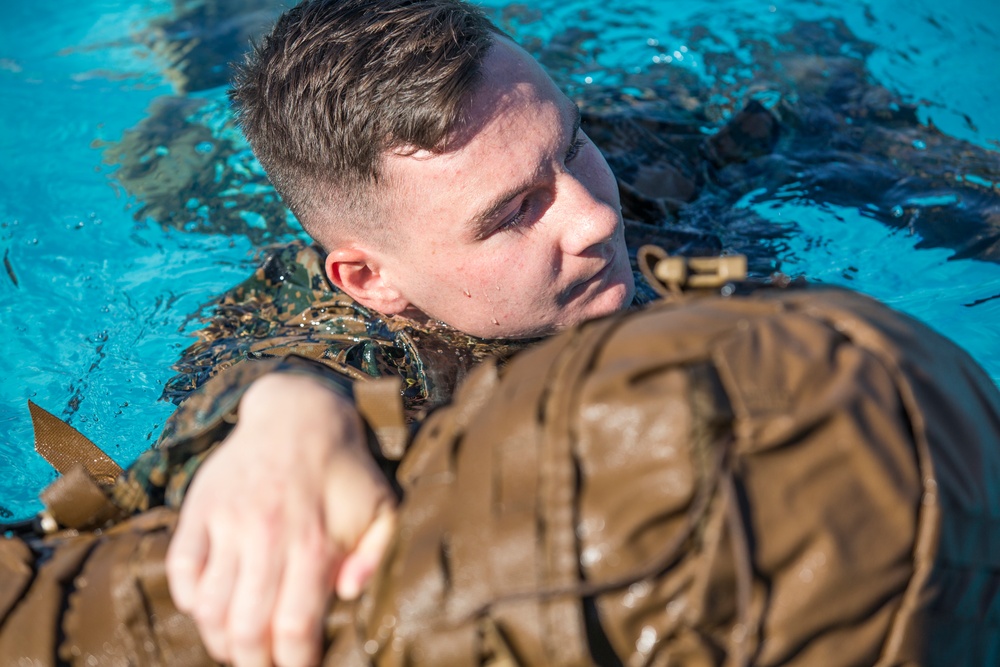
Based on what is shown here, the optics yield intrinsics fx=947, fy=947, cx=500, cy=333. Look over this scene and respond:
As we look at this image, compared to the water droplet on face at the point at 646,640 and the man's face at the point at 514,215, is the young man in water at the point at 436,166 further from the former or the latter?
the water droplet on face at the point at 646,640

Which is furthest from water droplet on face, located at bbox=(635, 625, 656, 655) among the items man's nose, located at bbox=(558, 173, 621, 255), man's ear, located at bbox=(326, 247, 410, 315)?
man's ear, located at bbox=(326, 247, 410, 315)

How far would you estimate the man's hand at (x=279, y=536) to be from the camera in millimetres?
1260

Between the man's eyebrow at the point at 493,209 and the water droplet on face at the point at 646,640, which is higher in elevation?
the water droplet on face at the point at 646,640

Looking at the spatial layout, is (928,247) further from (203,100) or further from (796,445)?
(203,100)

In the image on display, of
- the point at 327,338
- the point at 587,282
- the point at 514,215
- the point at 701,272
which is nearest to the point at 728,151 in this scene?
the point at 587,282

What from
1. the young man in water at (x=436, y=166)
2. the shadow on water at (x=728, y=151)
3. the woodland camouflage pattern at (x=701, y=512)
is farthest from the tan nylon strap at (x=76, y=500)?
the shadow on water at (x=728, y=151)

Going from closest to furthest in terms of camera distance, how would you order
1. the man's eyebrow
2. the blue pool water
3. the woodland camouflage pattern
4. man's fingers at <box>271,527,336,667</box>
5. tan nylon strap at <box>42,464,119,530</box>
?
1. the woodland camouflage pattern
2. man's fingers at <box>271,527,336,667</box>
3. tan nylon strap at <box>42,464,119,530</box>
4. the man's eyebrow
5. the blue pool water

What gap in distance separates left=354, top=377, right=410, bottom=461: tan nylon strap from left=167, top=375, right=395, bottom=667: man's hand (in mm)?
33

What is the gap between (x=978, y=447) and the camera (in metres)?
1.26

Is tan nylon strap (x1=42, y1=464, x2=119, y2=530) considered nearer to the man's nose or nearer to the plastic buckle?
the plastic buckle

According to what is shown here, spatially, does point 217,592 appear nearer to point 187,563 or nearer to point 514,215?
point 187,563

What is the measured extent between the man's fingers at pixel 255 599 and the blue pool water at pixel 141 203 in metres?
1.95

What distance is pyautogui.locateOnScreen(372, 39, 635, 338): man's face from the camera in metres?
2.41

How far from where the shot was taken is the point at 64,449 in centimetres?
199
